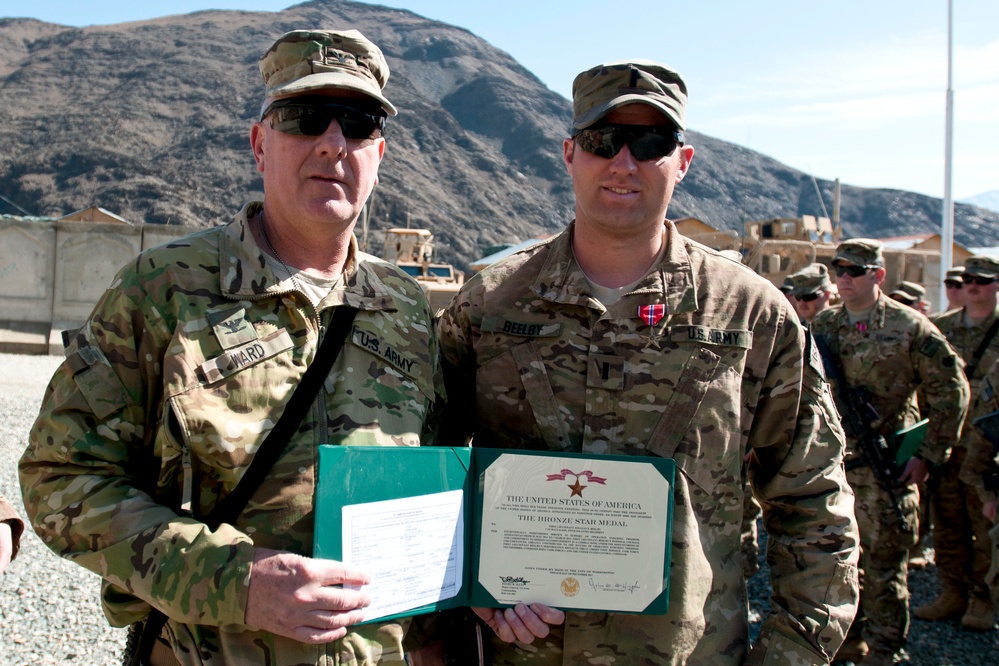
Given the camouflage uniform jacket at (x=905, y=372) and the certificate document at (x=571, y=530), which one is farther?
the camouflage uniform jacket at (x=905, y=372)

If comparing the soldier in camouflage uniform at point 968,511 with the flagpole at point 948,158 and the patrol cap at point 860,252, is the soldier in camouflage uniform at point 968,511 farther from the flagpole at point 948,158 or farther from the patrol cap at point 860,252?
the flagpole at point 948,158

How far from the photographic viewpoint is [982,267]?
676cm

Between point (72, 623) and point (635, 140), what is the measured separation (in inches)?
173

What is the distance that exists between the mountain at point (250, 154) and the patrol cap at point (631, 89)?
55372 mm

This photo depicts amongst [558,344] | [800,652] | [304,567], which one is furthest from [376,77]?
[800,652]

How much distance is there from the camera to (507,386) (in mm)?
2443

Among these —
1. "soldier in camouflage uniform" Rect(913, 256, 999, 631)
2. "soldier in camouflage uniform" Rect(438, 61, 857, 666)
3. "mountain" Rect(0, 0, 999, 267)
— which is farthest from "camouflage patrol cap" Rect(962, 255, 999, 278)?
"mountain" Rect(0, 0, 999, 267)

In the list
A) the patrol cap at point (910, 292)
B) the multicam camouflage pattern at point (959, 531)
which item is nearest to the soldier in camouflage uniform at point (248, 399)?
the multicam camouflage pattern at point (959, 531)

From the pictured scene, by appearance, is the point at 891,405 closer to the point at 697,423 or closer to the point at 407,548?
the point at 697,423

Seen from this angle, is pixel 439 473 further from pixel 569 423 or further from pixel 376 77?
pixel 376 77

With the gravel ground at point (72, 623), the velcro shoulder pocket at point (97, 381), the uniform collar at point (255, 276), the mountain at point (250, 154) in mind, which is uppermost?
the mountain at point (250, 154)

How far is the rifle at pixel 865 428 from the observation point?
17.8ft

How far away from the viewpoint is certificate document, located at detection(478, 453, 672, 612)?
2.10 meters

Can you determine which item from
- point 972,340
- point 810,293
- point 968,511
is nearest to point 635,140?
point 810,293
